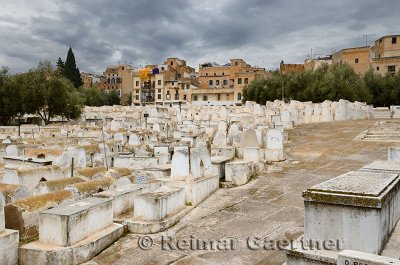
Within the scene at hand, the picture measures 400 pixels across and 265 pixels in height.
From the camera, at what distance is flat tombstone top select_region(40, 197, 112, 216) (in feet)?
17.7

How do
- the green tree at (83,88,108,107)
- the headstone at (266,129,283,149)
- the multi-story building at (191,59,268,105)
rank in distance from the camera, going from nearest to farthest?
1. the headstone at (266,129,283,149)
2. the green tree at (83,88,108,107)
3. the multi-story building at (191,59,268,105)

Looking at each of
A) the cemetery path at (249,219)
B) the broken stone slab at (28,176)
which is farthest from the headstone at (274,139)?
the broken stone slab at (28,176)

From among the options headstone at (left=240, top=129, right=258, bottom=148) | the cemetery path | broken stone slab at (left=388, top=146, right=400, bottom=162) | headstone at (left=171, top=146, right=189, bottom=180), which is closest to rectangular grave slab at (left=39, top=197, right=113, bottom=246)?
the cemetery path

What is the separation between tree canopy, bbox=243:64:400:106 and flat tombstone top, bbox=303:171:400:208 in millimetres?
35164

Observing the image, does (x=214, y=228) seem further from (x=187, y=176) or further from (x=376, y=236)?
(x=376, y=236)

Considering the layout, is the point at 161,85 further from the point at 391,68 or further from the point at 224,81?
the point at 391,68

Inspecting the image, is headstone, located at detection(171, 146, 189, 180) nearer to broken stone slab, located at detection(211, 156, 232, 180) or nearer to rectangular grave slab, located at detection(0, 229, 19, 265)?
broken stone slab, located at detection(211, 156, 232, 180)

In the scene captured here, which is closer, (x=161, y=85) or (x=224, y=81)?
(x=224, y=81)

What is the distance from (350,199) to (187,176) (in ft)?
15.1

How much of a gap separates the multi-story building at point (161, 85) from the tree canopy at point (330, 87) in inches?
1223

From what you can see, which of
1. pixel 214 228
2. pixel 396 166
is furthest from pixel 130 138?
pixel 396 166

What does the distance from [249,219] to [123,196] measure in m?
2.57

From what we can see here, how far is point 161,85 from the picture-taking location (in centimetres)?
8481

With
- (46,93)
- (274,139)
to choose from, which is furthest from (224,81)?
(274,139)
